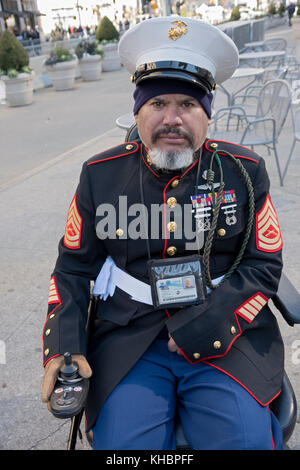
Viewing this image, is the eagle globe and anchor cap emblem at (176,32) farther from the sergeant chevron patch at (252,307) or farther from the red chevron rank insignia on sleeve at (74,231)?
the sergeant chevron patch at (252,307)

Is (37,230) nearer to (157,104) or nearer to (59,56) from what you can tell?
(157,104)

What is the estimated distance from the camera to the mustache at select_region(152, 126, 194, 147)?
1662 mm

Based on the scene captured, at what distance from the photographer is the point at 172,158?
1.69m

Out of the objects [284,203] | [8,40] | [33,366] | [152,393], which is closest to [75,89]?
[8,40]

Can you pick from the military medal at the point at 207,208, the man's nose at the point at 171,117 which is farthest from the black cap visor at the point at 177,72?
the military medal at the point at 207,208

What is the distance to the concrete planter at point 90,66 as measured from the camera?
1547cm

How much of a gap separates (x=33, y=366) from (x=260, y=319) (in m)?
1.47

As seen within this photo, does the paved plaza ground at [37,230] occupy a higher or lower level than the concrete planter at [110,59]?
higher

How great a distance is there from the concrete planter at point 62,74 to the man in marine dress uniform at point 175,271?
497 inches

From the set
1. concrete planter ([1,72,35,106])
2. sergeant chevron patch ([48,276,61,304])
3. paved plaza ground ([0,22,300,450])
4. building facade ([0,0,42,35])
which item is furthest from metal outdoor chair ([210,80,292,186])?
building facade ([0,0,42,35])

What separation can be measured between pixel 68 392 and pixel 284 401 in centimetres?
74

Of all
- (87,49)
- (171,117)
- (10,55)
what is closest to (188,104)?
(171,117)

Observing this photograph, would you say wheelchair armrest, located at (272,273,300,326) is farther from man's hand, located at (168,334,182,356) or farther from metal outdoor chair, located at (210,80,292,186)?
metal outdoor chair, located at (210,80,292,186)

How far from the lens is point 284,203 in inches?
179
